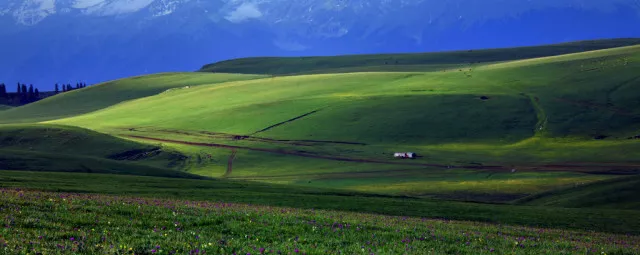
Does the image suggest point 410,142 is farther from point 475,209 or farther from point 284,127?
point 475,209

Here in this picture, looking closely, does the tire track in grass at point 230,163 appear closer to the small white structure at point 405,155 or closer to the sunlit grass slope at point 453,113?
the sunlit grass slope at point 453,113

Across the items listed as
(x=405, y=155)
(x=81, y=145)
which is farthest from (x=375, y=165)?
(x=81, y=145)

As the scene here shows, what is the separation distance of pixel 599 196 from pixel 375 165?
57.4 m

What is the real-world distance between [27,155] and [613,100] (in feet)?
419

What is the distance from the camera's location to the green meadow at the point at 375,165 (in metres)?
26.1

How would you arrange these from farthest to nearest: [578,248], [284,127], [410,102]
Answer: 1. [410,102]
2. [284,127]
3. [578,248]

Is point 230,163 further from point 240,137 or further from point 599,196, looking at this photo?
point 599,196

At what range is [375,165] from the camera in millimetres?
127688

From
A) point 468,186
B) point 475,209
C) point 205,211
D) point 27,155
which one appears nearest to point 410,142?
point 468,186

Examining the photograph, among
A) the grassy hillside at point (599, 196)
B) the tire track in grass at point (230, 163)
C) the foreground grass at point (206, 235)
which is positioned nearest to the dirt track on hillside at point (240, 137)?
the tire track in grass at point (230, 163)

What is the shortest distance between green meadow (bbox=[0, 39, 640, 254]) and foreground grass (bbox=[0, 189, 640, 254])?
129mm

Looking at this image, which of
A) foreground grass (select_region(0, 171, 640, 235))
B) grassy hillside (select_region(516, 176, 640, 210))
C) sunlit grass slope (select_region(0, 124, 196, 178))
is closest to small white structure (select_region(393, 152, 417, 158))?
sunlit grass slope (select_region(0, 124, 196, 178))

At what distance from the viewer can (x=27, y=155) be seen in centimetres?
9238

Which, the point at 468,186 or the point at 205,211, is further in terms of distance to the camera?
the point at 468,186
